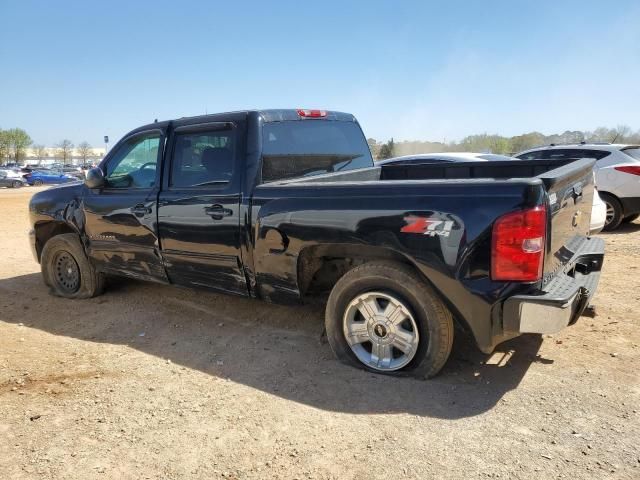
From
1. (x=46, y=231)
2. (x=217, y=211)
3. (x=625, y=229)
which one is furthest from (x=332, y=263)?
(x=625, y=229)

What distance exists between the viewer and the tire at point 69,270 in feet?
18.3

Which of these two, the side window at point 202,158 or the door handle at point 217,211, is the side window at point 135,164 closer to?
the side window at point 202,158

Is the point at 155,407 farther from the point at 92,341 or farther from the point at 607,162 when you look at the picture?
the point at 607,162

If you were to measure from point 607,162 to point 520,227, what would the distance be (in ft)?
24.9

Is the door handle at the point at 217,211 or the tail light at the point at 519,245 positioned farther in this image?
the door handle at the point at 217,211

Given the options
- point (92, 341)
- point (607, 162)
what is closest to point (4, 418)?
point (92, 341)

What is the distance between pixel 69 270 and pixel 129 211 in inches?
60.7

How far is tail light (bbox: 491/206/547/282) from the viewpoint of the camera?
9.44 ft

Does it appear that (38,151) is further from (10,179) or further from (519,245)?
(519,245)

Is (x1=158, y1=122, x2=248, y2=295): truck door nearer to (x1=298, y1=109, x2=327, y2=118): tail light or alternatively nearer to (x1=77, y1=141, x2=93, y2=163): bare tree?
(x1=298, y1=109, x2=327, y2=118): tail light

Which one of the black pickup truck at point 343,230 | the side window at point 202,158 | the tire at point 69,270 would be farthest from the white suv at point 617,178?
the tire at point 69,270

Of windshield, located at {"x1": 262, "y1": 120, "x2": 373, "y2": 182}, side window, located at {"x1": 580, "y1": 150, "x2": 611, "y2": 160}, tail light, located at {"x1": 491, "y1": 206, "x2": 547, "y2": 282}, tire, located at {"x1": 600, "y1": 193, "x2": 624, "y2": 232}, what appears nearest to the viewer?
tail light, located at {"x1": 491, "y1": 206, "x2": 547, "y2": 282}

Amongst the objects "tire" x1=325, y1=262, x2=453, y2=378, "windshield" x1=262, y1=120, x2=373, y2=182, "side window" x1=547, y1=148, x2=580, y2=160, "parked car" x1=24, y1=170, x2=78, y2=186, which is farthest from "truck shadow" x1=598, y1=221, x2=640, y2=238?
"parked car" x1=24, y1=170, x2=78, y2=186

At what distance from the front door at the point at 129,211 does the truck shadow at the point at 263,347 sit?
20.4 inches
